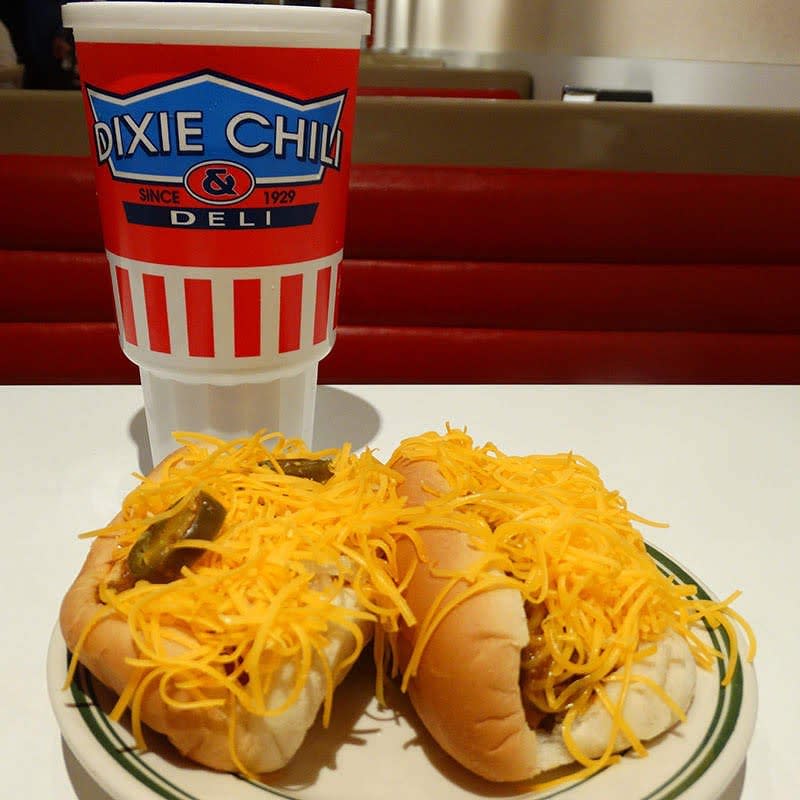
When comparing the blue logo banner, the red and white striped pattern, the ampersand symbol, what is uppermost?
the blue logo banner

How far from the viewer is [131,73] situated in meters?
0.75

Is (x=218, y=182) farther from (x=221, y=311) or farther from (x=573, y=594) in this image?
(x=573, y=594)

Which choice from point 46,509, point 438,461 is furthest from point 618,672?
point 46,509

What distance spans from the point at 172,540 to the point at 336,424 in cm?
60

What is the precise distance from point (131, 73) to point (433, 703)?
621 millimetres

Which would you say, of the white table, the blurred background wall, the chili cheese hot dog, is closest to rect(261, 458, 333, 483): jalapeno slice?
the chili cheese hot dog

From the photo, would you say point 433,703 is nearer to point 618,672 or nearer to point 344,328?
point 618,672

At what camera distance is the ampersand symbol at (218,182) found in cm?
77

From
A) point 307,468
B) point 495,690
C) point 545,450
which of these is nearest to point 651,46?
point 545,450

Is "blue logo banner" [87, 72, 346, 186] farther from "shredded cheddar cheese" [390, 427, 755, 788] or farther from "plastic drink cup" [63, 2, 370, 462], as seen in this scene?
"shredded cheddar cheese" [390, 427, 755, 788]

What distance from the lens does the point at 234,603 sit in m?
0.55

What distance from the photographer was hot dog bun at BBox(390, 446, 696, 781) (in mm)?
545

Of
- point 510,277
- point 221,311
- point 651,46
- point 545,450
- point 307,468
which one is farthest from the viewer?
point 651,46

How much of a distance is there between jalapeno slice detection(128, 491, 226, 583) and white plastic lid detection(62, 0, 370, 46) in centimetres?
44
